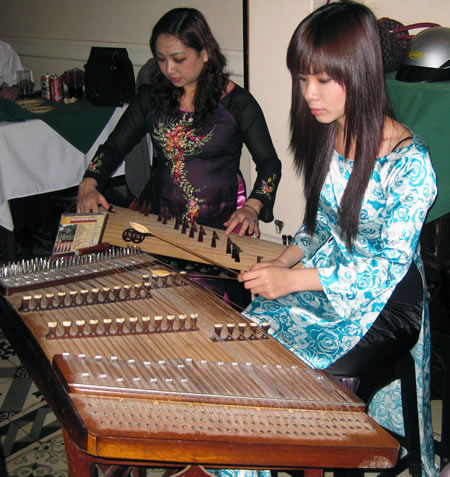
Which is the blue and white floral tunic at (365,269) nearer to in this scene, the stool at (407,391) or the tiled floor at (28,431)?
the stool at (407,391)

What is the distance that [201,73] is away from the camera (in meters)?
2.37

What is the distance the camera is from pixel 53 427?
2258 millimetres

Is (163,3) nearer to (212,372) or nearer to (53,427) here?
(53,427)

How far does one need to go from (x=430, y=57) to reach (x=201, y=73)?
95 cm

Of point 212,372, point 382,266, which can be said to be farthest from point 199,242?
point 212,372

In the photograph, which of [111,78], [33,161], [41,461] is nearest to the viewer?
[41,461]

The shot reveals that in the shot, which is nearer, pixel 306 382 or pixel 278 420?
pixel 278 420

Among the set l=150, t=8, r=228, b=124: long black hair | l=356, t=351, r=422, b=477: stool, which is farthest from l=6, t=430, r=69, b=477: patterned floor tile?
l=150, t=8, r=228, b=124: long black hair

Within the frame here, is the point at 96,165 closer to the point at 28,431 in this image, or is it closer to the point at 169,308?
the point at 28,431

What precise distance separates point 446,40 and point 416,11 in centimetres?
100

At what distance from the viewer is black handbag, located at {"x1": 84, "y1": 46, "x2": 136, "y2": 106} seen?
381cm

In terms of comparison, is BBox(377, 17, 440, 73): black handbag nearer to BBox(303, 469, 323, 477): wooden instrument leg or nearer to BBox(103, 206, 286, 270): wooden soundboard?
BBox(103, 206, 286, 270): wooden soundboard

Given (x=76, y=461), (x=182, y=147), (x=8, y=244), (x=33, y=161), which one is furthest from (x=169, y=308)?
(x=8, y=244)

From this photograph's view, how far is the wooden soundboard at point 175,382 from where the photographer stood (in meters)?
0.96
